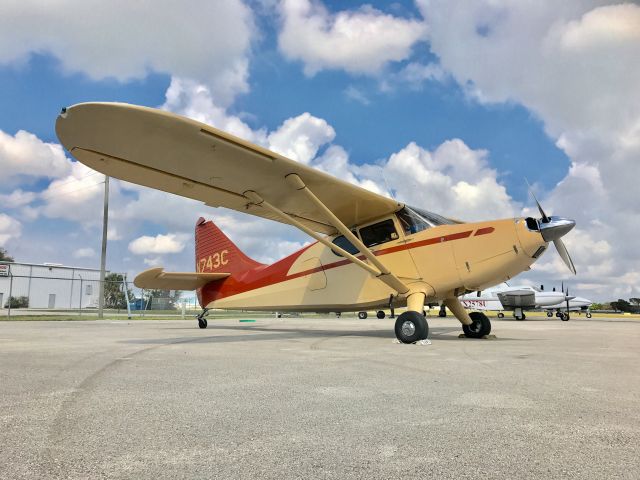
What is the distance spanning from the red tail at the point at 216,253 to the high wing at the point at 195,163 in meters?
3.56

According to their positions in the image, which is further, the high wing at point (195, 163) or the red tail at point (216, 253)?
the red tail at point (216, 253)

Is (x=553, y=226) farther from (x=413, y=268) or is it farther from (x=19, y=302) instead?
(x=19, y=302)

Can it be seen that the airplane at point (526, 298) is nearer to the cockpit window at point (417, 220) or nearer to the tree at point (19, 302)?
the cockpit window at point (417, 220)

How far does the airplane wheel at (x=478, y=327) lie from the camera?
9.16m

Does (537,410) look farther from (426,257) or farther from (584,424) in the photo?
(426,257)

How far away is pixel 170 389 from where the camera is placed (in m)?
3.37

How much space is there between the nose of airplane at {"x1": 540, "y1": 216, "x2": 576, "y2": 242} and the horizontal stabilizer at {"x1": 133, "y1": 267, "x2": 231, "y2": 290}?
8.90 meters

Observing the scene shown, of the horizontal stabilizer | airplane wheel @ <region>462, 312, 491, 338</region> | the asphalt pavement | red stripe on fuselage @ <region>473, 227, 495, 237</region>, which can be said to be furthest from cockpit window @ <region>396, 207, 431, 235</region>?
the horizontal stabilizer

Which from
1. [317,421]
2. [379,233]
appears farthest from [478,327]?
[317,421]

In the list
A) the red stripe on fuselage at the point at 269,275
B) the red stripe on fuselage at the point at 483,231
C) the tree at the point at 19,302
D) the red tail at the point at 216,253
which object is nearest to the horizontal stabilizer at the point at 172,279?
the red stripe on fuselage at the point at 269,275

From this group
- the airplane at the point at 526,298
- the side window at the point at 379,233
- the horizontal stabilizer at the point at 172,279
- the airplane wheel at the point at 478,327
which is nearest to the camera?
the side window at the point at 379,233

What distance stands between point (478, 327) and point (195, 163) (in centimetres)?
669

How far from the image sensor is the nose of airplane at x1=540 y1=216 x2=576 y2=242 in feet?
24.0

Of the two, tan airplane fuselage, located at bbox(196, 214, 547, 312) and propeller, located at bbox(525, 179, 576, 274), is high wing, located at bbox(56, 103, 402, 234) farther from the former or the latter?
propeller, located at bbox(525, 179, 576, 274)
